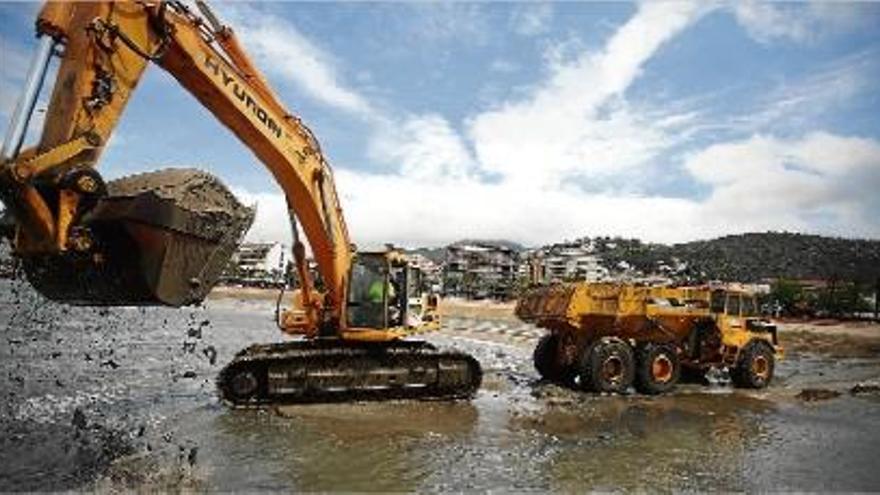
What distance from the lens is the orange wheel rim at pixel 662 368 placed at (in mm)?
17394

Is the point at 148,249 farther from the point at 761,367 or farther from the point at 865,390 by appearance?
the point at 865,390

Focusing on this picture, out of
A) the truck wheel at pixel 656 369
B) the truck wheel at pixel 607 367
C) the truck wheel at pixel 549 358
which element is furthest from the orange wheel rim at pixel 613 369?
the truck wheel at pixel 549 358

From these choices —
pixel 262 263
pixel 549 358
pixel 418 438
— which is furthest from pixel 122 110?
pixel 262 263

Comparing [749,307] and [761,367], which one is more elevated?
[749,307]

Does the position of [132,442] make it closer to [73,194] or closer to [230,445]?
[230,445]

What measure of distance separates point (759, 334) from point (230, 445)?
1359 cm

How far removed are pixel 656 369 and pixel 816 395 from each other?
150 inches

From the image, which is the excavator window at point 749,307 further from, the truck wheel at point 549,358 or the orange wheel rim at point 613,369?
the truck wheel at point 549,358

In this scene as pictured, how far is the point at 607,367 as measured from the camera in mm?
16953

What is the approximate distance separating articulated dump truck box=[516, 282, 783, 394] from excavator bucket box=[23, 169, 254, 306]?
9.87 meters

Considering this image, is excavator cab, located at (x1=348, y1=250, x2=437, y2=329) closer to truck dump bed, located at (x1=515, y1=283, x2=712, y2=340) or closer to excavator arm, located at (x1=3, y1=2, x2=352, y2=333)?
excavator arm, located at (x1=3, y1=2, x2=352, y2=333)

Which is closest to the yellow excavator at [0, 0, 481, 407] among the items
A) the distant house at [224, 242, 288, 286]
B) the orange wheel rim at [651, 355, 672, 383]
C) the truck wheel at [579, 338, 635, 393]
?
the truck wheel at [579, 338, 635, 393]

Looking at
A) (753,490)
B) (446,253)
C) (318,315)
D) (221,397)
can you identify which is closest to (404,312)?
(318,315)

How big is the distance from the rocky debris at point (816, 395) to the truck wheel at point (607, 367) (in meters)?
3.99
